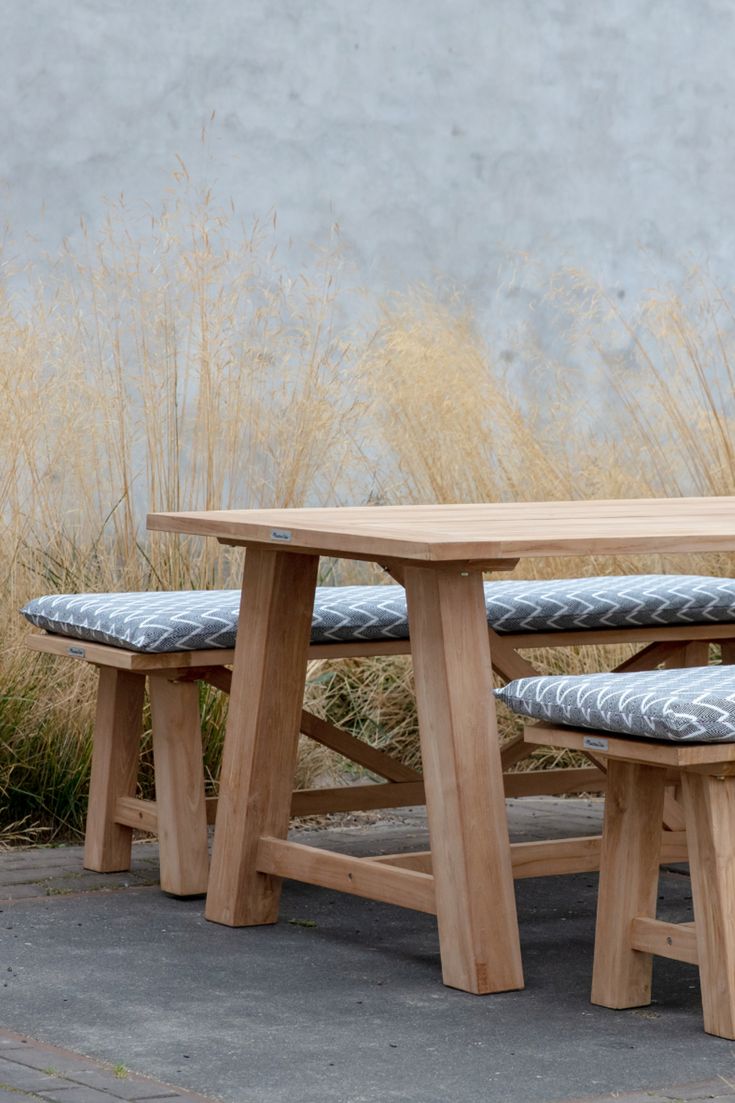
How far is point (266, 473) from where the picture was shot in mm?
5309

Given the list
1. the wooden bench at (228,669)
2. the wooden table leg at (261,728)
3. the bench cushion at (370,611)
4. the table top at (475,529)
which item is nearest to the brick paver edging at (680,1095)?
the table top at (475,529)

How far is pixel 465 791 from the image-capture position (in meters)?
3.05

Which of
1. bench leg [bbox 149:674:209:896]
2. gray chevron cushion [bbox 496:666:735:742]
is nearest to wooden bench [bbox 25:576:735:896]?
bench leg [bbox 149:674:209:896]

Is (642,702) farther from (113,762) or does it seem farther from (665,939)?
(113,762)

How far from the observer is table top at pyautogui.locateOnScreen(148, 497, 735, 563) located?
2.92 m

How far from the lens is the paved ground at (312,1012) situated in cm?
254

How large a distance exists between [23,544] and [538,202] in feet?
12.9

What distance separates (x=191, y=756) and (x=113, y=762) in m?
0.29

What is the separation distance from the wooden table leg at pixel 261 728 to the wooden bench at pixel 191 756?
0.64 ft

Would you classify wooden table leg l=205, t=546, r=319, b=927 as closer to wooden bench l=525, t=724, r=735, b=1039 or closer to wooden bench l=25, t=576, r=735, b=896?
wooden bench l=25, t=576, r=735, b=896

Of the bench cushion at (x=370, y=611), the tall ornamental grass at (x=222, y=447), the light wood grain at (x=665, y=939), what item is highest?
the tall ornamental grass at (x=222, y=447)

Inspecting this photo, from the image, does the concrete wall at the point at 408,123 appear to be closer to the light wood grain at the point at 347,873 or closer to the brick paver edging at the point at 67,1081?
the light wood grain at the point at 347,873

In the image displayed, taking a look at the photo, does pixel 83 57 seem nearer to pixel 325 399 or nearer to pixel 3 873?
pixel 325 399

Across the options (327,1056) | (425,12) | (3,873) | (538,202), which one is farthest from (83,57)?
(327,1056)
